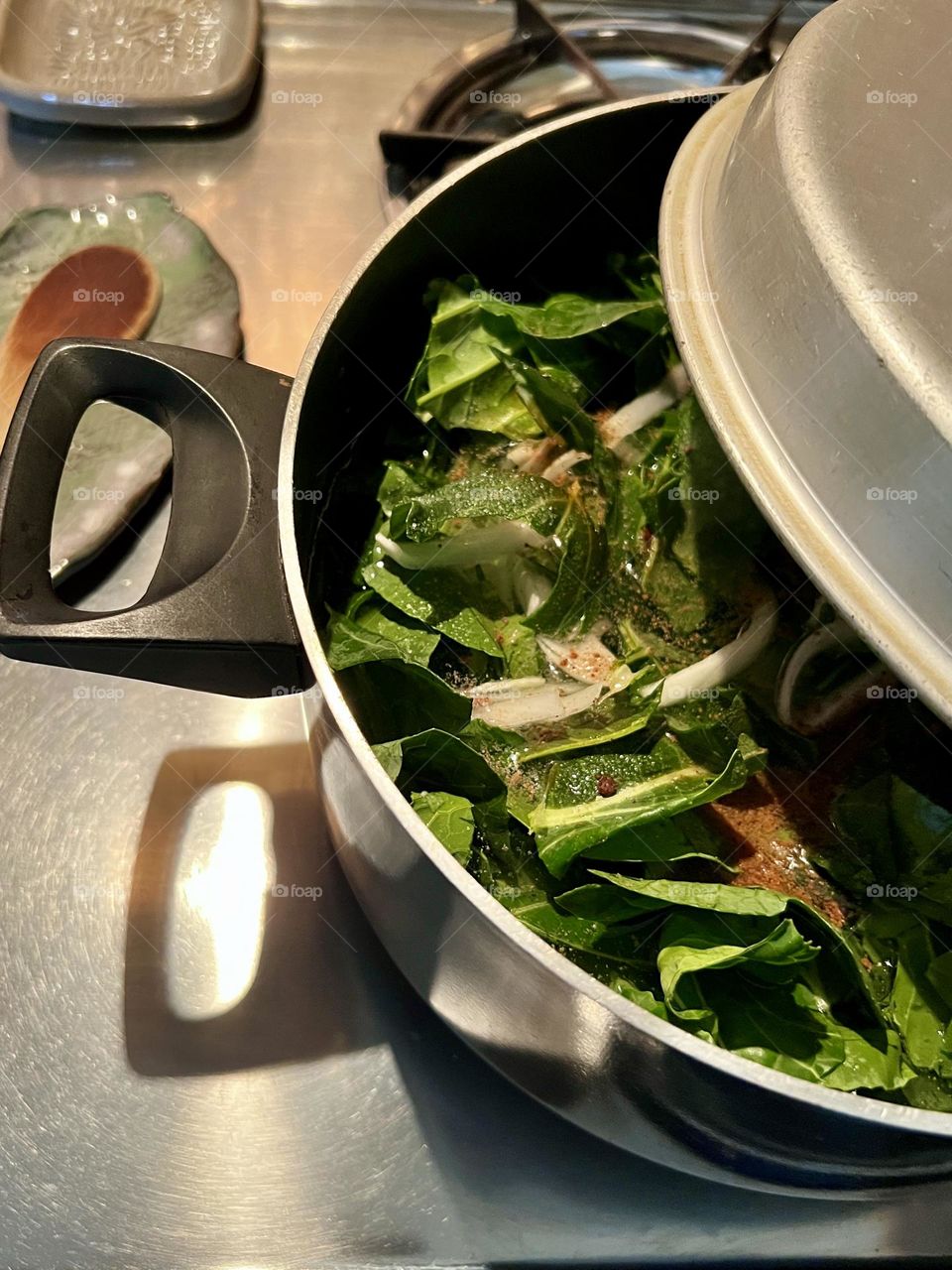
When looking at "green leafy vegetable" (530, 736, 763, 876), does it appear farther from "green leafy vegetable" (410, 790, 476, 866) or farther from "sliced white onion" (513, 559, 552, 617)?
"sliced white onion" (513, 559, 552, 617)

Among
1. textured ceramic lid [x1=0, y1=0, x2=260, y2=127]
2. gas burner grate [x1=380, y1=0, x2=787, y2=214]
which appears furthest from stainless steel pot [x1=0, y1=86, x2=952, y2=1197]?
textured ceramic lid [x1=0, y1=0, x2=260, y2=127]

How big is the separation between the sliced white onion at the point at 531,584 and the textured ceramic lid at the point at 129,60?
83 centimetres

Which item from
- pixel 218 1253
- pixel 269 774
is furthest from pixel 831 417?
pixel 218 1253

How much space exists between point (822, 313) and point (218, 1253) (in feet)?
2.59

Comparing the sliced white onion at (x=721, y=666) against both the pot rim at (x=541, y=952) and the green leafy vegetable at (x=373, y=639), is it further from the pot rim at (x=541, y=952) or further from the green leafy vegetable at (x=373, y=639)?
the pot rim at (x=541, y=952)

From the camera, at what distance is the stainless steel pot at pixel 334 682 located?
0.50 metres

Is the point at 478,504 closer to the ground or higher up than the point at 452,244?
closer to the ground

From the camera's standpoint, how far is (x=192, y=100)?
3.94ft

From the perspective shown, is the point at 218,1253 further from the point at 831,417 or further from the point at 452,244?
the point at 452,244

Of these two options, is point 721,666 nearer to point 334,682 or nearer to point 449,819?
point 449,819

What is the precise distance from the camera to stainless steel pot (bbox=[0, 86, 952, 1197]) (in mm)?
503

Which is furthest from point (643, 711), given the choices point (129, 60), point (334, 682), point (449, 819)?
point (129, 60)

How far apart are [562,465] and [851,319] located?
0.42 m

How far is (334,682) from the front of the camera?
55cm
